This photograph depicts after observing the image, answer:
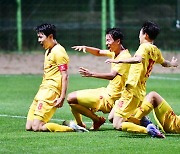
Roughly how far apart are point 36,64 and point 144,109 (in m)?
14.2

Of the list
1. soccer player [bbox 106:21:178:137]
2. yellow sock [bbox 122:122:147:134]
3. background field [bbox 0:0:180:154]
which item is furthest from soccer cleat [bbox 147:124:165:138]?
background field [bbox 0:0:180:154]

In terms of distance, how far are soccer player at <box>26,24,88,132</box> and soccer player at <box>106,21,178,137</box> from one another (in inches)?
26.2

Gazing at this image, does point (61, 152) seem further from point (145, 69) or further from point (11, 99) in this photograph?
point (11, 99)

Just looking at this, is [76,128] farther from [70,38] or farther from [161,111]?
[70,38]

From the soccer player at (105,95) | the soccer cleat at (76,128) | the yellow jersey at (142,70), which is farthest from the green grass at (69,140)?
the yellow jersey at (142,70)

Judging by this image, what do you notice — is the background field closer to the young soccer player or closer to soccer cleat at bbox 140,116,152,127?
soccer cleat at bbox 140,116,152,127

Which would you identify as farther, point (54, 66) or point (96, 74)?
point (54, 66)

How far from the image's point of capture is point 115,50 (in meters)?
12.4

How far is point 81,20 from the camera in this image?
2873cm

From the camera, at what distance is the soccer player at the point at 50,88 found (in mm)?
11883

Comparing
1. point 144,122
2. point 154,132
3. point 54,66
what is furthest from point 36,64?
point 154,132

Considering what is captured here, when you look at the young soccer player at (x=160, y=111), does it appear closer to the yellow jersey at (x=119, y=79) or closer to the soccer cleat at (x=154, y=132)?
the soccer cleat at (x=154, y=132)

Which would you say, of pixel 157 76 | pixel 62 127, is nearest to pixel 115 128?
pixel 62 127

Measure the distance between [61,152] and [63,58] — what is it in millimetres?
2508
